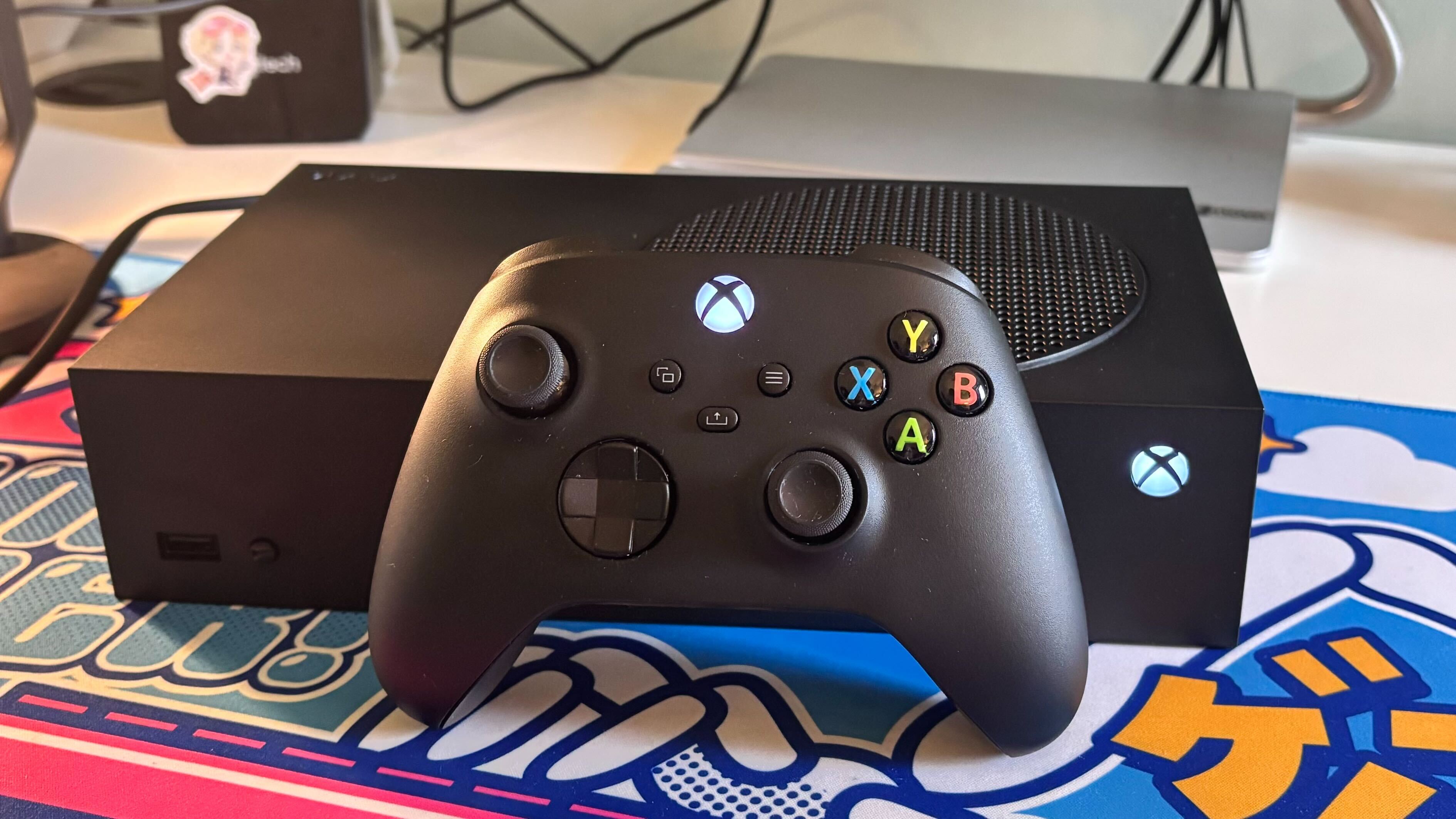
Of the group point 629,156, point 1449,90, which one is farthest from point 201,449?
point 1449,90

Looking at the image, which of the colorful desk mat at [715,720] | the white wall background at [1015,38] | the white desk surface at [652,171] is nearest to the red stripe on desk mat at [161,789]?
the colorful desk mat at [715,720]

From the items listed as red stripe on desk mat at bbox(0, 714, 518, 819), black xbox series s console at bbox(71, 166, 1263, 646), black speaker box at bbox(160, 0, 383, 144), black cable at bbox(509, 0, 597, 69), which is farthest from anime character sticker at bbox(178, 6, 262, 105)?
red stripe on desk mat at bbox(0, 714, 518, 819)

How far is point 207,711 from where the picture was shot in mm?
385

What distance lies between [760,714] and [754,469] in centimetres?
10

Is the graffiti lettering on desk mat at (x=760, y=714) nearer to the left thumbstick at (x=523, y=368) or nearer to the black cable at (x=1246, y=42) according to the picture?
the left thumbstick at (x=523, y=368)

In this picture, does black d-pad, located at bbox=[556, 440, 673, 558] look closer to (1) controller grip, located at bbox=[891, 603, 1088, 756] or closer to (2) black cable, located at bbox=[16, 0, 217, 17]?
(1) controller grip, located at bbox=[891, 603, 1088, 756]

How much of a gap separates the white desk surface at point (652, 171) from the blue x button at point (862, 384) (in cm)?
31

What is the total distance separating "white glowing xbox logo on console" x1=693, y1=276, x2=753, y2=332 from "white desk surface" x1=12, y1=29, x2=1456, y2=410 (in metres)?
0.33

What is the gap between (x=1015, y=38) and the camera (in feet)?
3.00

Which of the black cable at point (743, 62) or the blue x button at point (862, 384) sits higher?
the blue x button at point (862, 384)

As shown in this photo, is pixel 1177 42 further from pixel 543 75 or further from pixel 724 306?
pixel 724 306

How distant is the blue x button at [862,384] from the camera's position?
1.10 ft

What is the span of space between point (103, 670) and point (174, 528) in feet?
0.18

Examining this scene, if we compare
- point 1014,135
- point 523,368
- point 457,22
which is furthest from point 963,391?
point 457,22
